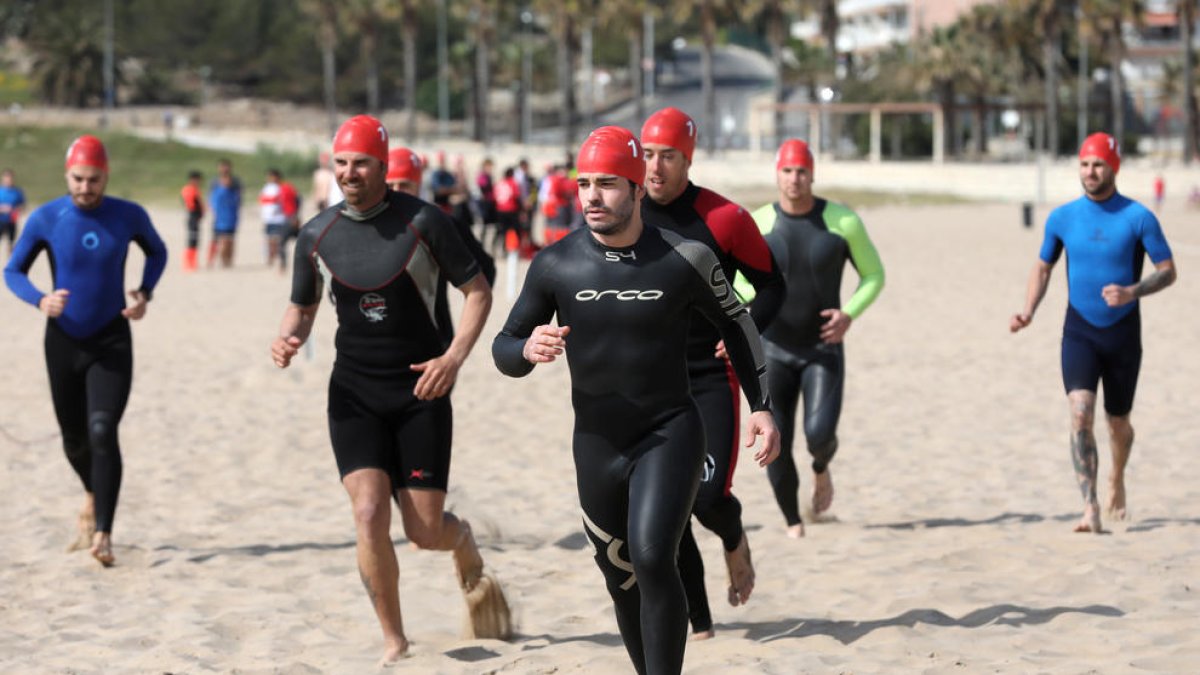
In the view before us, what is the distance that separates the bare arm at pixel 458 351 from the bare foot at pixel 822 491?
3.21 meters

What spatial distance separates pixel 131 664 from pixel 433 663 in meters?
1.19

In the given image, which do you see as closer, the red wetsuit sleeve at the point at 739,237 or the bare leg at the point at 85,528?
the red wetsuit sleeve at the point at 739,237

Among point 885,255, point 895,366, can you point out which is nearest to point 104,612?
point 895,366

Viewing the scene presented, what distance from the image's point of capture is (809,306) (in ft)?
28.7

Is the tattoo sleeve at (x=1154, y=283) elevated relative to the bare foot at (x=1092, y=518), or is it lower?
elevated

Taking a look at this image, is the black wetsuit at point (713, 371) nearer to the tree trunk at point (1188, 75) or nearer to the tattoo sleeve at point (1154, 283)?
the tattoo sleeve at point (1154, 283)

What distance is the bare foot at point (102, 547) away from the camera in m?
8.24

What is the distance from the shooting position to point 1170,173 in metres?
53.8

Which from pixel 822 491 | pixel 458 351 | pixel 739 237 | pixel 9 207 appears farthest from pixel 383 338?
pixel 9 207

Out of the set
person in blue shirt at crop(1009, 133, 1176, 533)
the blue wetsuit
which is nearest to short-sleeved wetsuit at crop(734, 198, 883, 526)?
person in blue shirt at crop(1009, 133, 1176, 533)

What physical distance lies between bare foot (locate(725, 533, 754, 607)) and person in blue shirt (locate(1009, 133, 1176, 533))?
270 cm

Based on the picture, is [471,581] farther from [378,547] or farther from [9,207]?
[9,207]

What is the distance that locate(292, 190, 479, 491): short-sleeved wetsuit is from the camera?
21.1 feet

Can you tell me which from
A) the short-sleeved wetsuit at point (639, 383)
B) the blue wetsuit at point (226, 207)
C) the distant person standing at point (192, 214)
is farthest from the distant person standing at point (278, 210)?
the short-sleeved wetsuit at point (639, 383)
